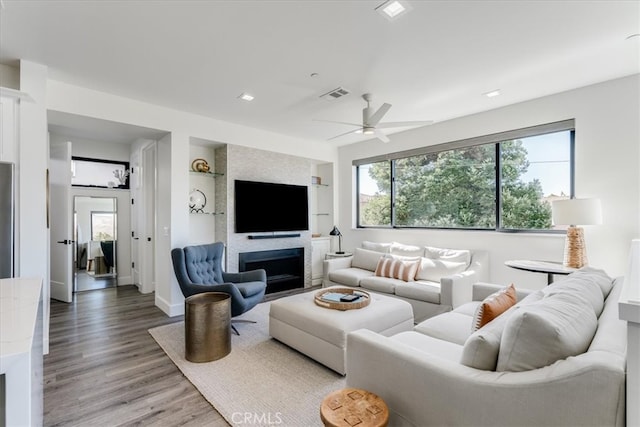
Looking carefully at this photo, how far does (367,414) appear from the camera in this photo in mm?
1351

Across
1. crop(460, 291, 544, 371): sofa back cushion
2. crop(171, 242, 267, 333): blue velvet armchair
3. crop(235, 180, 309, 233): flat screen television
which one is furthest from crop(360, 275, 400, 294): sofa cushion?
crop(460, 291, 544, 371): sofa back cushion

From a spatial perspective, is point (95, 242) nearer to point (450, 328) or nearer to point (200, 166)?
point (200, 166)

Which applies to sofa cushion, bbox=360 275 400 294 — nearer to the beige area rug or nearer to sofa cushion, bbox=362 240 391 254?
sofa cushion, bbox=362 240 391 254

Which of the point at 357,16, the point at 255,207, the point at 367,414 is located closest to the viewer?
the point at 367,414

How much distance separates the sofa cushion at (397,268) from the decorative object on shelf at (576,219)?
5.37 feet

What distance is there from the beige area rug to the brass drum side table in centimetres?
7

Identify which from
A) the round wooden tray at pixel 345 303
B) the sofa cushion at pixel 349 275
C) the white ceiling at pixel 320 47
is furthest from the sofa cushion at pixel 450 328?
the white ceiling at pixel 320 47

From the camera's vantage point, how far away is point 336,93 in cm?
345

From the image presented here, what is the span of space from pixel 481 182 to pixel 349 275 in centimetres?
234

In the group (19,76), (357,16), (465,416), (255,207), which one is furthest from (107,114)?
(465,416)

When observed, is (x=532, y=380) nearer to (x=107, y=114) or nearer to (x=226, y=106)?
(x=226, y=106)

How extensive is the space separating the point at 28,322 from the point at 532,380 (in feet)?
6.04

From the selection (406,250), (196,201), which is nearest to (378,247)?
(406,250)

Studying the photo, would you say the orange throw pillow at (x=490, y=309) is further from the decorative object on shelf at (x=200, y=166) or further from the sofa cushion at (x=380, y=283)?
the decorative object on shelf at (x=200, y=166)
